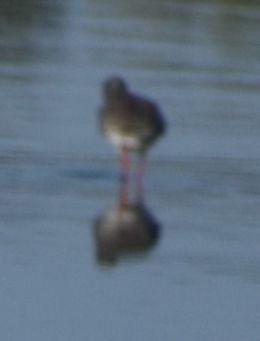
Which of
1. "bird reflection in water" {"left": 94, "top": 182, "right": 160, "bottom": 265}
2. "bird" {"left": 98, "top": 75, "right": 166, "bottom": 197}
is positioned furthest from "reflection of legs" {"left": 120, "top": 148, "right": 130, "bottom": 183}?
"bird reflection in water" {"left": 94, "top": 182, "right": 160, "bottom": 265}

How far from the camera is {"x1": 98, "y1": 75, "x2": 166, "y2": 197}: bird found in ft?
46.4

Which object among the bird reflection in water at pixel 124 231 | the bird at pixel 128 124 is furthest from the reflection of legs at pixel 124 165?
the bird reflection in water at pixel 124 231

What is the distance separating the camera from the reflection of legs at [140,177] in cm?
1355

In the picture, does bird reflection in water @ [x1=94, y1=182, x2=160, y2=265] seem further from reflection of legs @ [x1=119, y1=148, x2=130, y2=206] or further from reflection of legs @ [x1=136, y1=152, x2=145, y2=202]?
reflection of legs @ [x1=136, y1=152, x2=145, y2=202]

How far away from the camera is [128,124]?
14.2m

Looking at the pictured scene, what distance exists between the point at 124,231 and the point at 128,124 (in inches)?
76.6

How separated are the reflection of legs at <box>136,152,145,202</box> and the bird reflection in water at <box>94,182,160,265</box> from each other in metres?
0.20

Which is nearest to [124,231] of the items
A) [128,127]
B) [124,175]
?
[124,175]

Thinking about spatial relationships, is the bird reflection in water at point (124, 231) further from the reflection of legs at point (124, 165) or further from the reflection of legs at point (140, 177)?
the reflection of legs at point (124, 165)

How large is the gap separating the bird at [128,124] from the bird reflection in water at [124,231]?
0.88m

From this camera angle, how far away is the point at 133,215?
505 inches

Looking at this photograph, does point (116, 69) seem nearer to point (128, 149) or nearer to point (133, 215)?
point (128, 149)

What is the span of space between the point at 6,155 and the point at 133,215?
1.93m

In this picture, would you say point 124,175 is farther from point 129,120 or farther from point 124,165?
point 129,120
